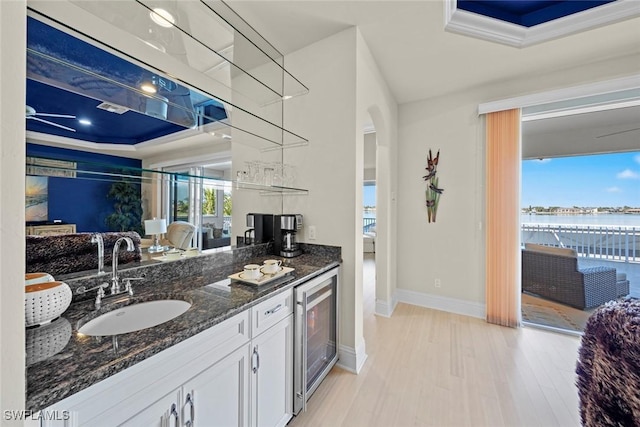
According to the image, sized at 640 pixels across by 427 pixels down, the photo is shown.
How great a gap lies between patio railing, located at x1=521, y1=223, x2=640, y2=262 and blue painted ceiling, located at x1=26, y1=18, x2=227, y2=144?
4124 mm

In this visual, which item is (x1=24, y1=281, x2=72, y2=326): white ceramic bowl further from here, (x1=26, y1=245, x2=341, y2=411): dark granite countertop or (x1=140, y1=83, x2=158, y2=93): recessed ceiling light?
(x1=140, y1=83, x2=158, y2=93): recessed ceiling light

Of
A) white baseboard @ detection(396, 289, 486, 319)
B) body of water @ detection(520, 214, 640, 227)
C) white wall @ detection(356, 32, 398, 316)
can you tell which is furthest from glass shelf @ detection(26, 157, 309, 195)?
body of water @ detection(520, 214, 640, 227)

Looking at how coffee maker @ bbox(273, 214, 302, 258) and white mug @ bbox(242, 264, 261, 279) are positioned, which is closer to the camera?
white mug @ bbox(242, 264, 261, 279)

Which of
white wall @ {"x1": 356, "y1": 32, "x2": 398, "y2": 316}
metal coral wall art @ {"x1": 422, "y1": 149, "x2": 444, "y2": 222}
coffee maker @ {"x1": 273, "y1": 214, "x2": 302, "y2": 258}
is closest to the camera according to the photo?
coffee maker @ {"x1": 273, "y1": 214, "x2": 302, "y2": 258}

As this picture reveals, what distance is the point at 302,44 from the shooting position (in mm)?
2217

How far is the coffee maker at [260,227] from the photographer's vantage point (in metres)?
2.15

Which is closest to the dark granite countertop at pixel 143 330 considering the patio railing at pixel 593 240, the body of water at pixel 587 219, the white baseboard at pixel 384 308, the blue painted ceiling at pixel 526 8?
the white baseboard at pixel 384 308

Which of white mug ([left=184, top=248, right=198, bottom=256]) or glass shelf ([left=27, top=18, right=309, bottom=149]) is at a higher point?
glass shelf ([left=27, top=18, right=309, bottom=149])

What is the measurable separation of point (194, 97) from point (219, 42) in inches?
23.6

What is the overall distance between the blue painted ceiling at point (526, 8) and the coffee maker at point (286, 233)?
2.33 m
